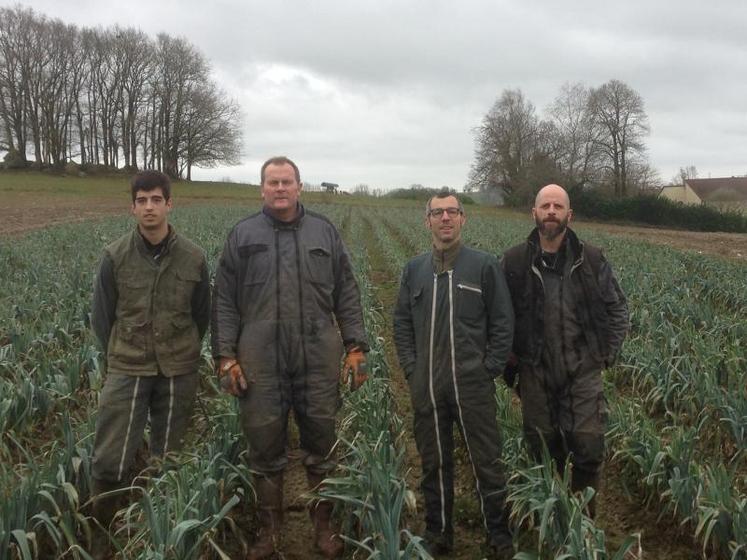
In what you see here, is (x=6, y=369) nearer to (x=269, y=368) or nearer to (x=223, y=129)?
(x=269, y=368)

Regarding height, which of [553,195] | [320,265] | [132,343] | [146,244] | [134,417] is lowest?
[134,417]

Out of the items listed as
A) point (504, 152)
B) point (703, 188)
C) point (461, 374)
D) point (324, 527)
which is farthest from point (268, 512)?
point (703, 188)

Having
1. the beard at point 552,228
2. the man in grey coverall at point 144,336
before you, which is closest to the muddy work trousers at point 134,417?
the man in grey coverall at point 144,336

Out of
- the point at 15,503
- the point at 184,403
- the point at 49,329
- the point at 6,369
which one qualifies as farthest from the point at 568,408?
the point at 49,329

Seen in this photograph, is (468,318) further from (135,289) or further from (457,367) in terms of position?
(135,289)

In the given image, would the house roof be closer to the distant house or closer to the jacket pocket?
the distant house

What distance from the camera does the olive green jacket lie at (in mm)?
3297

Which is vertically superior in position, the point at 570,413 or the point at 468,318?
the point at 468,318

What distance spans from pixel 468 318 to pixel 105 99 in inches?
2488

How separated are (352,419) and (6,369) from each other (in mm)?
2719

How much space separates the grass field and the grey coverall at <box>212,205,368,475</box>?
23cm

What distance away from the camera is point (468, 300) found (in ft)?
10.2

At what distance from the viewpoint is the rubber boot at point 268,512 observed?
3096 millimetres

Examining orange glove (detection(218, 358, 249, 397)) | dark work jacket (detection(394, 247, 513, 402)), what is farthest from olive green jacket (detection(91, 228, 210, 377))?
dark work jacket (detection(394, 247, 513, 402))
